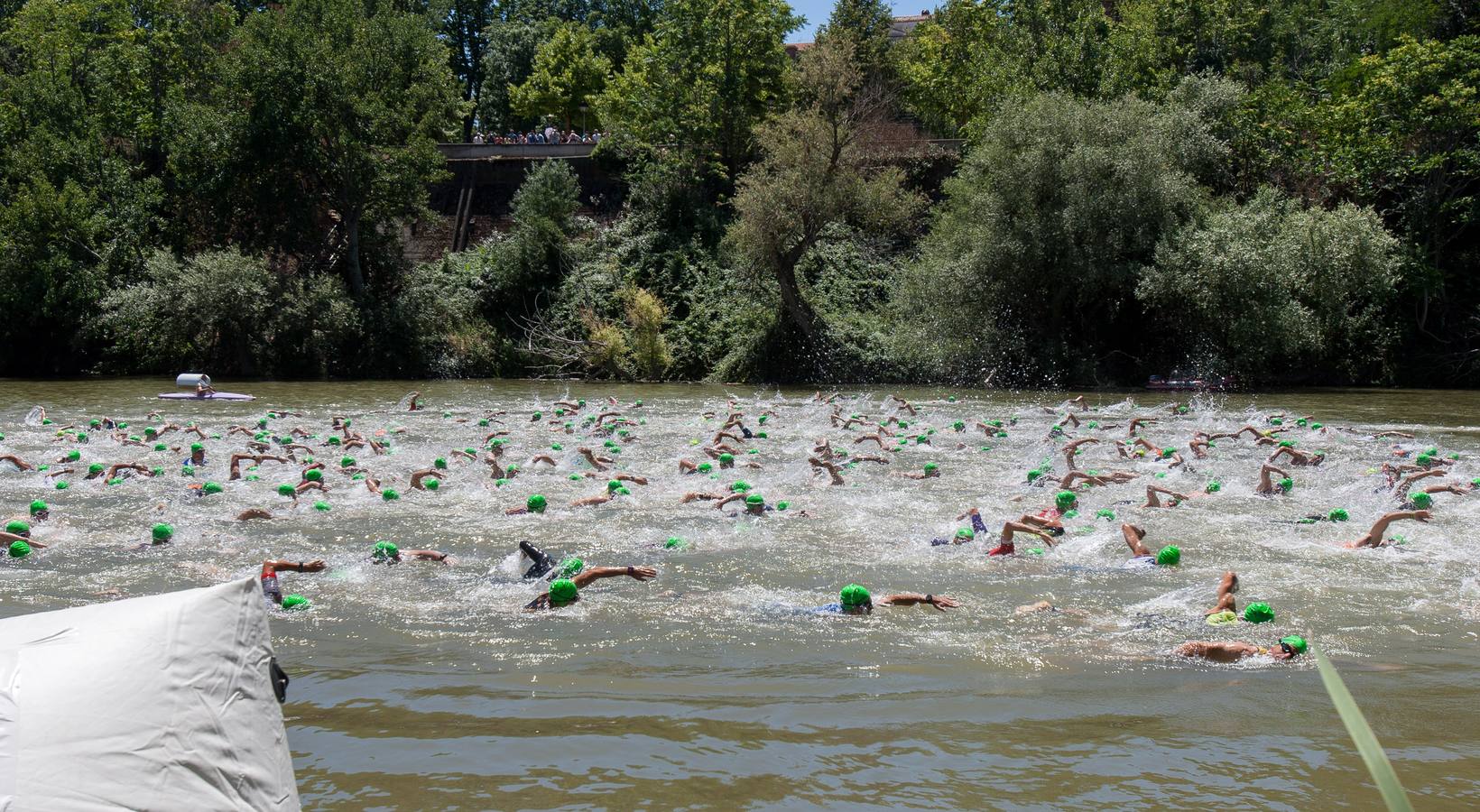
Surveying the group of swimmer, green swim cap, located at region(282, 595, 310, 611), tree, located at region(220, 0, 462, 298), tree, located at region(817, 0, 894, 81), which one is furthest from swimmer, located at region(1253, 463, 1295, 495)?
tree, located at region(817, 0, 894, 81)

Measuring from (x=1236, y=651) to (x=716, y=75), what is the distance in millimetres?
32170

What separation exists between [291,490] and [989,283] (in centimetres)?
2004

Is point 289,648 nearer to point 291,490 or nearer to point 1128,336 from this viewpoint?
point 291,490

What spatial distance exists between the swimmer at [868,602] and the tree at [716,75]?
98.7ft

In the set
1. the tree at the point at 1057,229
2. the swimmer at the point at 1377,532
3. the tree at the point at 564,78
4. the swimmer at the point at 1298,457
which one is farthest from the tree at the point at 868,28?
the swimmer at the point at 1377,532

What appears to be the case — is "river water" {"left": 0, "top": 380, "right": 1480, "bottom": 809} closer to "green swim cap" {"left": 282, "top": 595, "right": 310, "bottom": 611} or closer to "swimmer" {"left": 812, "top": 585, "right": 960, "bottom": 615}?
"swimmer" {"left": 812, "top": 585, "right": 960, "bottom": 615}

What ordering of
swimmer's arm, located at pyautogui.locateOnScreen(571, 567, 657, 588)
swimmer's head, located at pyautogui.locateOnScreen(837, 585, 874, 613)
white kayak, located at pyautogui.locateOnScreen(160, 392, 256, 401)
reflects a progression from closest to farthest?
1. swimmer's head, located at pyautogui.locateOnScreen(837, 585, 874, 613)
2. swimmer's arm, located at pyautogui.locateOnScreen(571, 567, 657, 588)
3. white kayak, located at pyautogui.locateOnScreen(160, 392, 256, 401)

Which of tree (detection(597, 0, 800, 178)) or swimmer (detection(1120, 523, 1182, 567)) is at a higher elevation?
tree (detection(597, 0, 800, 178))

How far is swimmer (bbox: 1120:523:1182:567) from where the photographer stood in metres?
9.38

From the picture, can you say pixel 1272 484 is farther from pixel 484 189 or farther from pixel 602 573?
pixel 484 189

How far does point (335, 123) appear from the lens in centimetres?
3331

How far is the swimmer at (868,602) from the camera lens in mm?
8031

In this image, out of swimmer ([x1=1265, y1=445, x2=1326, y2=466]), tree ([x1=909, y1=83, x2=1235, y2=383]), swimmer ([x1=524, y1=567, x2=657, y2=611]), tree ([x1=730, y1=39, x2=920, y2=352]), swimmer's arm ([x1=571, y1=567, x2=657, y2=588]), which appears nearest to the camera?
swimmer ([x1=524, y1=567, x2=657, y2=611])

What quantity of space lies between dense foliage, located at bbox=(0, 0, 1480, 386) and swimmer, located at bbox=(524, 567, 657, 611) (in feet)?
69.8
